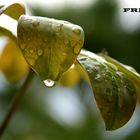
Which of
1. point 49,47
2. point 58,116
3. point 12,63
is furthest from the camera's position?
point 58,116

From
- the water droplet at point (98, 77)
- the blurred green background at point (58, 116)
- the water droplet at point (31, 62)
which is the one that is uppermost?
the water droplet at point (31, 62)

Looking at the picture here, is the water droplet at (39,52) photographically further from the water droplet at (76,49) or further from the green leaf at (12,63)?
the green leaf at (12,63)

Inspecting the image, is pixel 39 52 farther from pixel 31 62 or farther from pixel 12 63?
pixel 12 63

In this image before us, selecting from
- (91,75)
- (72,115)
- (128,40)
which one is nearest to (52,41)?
(91,75)

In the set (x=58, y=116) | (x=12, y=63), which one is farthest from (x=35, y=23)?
(x=58, y=116)

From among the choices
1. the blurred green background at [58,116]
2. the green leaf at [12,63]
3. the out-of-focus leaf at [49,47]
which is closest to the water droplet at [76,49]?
the out-of-focus leaf at [49,47]

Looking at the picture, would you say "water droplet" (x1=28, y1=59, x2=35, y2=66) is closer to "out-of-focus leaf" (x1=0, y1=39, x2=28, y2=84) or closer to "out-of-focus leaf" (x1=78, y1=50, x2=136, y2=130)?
"out-of-focus leaf" (x1=78, y1=50, x2=136, y2=130)
